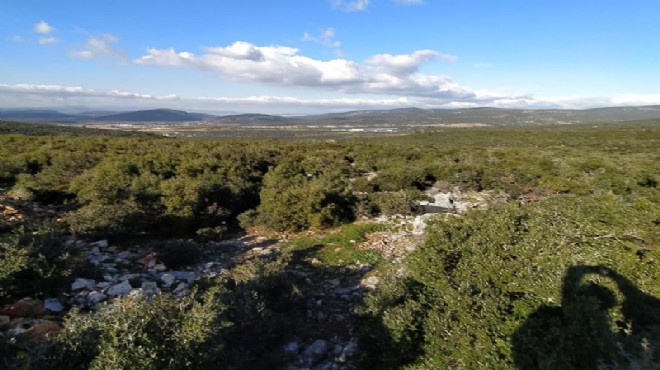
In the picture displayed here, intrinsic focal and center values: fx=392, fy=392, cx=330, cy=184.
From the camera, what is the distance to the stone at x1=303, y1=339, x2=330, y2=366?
5609mm

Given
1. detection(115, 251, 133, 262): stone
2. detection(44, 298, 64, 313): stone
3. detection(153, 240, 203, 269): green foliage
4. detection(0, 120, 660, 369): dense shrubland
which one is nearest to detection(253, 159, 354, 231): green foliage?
detection(0, 120, 660, 369): dense shrubland

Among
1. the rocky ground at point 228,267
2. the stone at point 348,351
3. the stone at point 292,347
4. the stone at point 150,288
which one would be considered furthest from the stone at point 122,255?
the stone at point 348,351

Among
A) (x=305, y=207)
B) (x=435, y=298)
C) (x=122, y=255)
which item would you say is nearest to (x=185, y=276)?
(x=122, y=255)

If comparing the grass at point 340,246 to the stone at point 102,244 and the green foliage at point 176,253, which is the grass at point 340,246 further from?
the stone at point 102,244

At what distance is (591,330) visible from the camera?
14.7 ft

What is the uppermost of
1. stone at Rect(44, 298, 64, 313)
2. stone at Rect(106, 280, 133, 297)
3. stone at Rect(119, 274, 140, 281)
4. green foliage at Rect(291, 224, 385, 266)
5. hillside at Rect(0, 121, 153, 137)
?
hillside at Rect(0, 121, 153, 137)

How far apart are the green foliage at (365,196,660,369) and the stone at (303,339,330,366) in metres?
0.75

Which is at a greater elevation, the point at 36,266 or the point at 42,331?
the point at 36,266

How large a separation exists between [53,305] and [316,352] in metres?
3.96

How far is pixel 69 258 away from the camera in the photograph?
22.0 feet

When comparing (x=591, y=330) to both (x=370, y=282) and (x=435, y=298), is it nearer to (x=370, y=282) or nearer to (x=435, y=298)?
(x=435, y=298)

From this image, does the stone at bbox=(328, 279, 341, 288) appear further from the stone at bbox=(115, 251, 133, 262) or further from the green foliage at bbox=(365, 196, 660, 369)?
the stone at bbox=(115, 251, 133, 262)

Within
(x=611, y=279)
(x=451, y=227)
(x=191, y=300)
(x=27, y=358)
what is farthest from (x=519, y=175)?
(x=27, y=358)

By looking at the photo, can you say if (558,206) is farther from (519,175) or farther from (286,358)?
(519,175)
